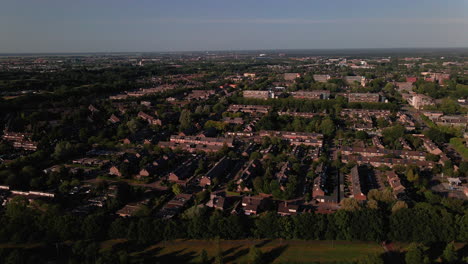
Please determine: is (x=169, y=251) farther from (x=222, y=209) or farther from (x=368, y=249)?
(x=368, y=249)

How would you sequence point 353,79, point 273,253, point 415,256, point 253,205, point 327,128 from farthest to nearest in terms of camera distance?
point 353,79 < point 327,128 < point 253,205 < point 273,253 < point 415,256

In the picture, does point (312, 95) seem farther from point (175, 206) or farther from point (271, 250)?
point (271, 250)

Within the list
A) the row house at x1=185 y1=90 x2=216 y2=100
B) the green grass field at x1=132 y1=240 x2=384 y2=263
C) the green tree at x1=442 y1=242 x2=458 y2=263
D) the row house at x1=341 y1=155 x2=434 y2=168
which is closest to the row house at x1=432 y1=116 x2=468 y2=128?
the row house at x1=341 y1=155 x2=434 y2=168

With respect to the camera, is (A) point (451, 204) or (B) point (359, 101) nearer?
(A) point (451, 204)

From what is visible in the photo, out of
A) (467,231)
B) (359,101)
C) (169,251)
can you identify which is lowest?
(169,251)

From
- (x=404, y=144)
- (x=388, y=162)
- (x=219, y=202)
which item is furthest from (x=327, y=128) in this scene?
(x=219, y=202)

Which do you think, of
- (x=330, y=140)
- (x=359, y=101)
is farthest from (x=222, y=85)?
(x=330, y=140)
